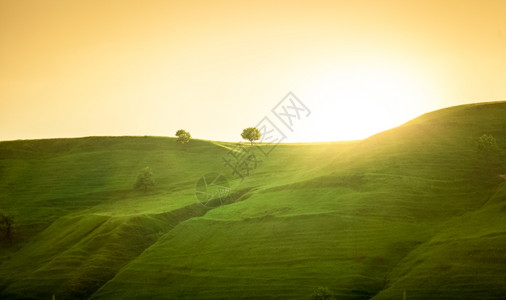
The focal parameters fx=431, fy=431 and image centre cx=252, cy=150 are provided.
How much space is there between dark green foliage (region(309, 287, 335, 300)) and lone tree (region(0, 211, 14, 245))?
68.0 metres

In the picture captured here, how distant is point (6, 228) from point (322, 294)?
69860mm

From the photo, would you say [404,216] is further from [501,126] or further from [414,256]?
[501,126]

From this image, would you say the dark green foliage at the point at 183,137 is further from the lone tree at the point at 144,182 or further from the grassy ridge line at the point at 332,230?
the grassy ridge line at the point at 332,230

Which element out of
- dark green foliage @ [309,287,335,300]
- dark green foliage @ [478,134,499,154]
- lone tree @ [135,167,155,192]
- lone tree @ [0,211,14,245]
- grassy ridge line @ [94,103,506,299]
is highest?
lone tree @ [135,167,155,192]

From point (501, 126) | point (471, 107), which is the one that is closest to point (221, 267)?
point (501, 126)

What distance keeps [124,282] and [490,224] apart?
49930 millimetres

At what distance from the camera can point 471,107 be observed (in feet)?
387

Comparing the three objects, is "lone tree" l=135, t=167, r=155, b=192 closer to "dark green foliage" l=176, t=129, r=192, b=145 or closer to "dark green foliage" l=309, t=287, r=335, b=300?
"dark green foliage" l=176, t=129, r=192, b=145

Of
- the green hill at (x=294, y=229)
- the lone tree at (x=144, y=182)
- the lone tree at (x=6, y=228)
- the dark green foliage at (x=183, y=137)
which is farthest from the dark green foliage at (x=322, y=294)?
the dark green foliage at (x=183, y=137)

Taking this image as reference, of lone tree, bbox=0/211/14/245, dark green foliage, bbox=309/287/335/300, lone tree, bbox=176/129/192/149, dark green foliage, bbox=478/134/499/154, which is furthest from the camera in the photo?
lone tree, bbox=176/129/192/149

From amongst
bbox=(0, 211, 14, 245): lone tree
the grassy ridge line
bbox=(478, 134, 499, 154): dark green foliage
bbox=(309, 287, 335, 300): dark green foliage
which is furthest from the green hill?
bbox=(309, 287, 335, 300): dark green foliage

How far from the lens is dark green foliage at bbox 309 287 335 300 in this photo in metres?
45.7

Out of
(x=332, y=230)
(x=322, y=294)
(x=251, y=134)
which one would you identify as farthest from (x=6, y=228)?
(x=251, y=134)

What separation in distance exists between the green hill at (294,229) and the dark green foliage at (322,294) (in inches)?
128
